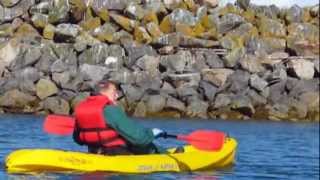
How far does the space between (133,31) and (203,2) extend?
109 inches

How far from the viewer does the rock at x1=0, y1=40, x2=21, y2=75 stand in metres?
22.8

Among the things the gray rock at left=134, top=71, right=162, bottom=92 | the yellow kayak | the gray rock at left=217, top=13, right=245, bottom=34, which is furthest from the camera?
the gray rock at left=217, top=13, right=245, bottom=34

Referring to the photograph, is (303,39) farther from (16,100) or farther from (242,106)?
(16,100)

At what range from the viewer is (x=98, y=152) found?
8492mm

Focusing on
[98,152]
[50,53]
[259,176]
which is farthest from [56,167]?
[50,53]

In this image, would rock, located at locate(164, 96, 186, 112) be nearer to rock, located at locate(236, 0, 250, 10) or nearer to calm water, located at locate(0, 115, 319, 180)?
calm water, located at locate(0, 115, 319, 180)

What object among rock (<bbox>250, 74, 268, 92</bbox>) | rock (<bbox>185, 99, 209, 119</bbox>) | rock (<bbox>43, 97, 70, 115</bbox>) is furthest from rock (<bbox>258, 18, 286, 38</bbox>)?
rock (<bbox>43, 97, 70, 115</bbox>)

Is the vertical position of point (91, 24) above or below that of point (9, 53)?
above

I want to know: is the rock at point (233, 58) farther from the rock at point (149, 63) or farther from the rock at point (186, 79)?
the rock at point (149, 63)

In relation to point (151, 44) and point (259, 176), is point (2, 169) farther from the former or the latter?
point (151, 44)

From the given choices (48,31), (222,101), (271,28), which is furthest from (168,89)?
(271,28)

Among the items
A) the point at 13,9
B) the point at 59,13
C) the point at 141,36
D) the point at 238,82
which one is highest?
the point at 13,9

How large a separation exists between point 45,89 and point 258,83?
5115mm

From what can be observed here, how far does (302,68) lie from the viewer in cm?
2328
